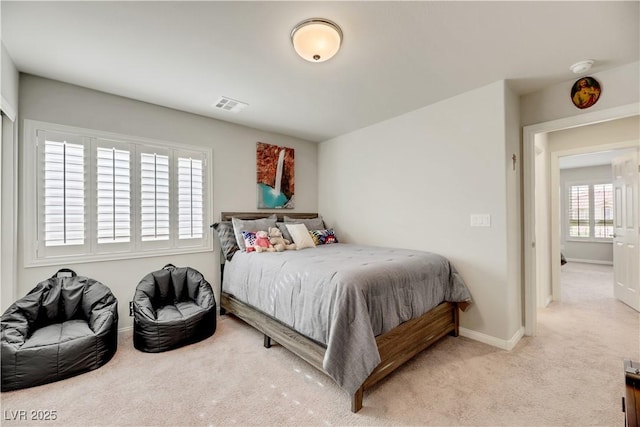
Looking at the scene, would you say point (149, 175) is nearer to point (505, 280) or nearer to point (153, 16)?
point (153, 16)

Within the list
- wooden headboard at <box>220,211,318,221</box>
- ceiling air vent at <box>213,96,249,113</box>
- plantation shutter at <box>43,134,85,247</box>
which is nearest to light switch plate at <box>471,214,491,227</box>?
wooden headboard at <box>220,211,318,221</box>

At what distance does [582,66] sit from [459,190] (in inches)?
53.4

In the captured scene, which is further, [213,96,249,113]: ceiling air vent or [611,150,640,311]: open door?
[611,150,640,311]: open door

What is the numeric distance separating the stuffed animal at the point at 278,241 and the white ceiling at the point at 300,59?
1.50 metres

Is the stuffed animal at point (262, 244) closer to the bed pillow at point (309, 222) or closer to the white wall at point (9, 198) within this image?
the bed pillow at point (309, 222)

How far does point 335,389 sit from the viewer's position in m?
1.94

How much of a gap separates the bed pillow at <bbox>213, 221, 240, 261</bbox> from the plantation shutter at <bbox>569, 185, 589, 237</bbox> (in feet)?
27.4

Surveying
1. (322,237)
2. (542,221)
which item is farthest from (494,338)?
(322,237)

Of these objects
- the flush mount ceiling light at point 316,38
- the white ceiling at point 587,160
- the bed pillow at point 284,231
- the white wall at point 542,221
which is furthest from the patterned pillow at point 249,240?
the white ceiling at point 587,160

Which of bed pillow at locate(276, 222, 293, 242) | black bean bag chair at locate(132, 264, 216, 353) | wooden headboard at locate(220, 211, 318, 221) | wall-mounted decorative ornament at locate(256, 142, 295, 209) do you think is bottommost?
black bean bag chair at locate(132, 264, 216, 353)

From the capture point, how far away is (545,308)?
355cm

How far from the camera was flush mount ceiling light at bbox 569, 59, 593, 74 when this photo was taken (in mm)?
2249

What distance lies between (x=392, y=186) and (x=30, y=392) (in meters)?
3.69

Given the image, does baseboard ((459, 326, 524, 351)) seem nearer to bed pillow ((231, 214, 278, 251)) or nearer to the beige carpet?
the beige carpet
